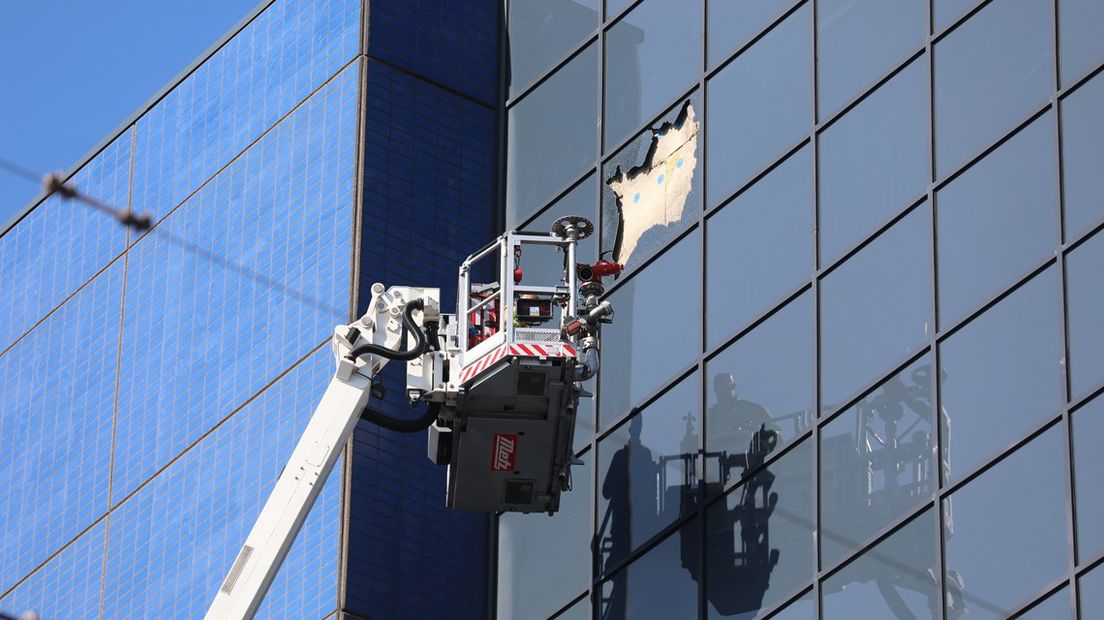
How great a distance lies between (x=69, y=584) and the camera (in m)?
28.8

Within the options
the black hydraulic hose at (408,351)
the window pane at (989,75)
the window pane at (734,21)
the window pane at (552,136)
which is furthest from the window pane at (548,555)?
the window pane at (989,75)

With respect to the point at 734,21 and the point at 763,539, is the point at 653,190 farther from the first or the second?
the point at 763,539

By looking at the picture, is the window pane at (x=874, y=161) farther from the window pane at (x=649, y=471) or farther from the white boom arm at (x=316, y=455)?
the white boom arm at (x=316, y=455)

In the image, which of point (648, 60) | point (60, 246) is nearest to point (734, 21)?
point (648, 60)

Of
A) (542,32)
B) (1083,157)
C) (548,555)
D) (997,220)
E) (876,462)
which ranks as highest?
(542,32)

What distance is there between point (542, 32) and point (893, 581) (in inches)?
411

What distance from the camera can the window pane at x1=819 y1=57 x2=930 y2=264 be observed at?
69.6 ft

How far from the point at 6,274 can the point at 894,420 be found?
57.1 feet

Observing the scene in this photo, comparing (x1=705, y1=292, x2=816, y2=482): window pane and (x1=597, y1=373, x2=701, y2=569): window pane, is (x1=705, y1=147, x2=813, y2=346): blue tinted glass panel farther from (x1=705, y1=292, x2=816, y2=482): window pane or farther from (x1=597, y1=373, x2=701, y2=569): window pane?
(x1=597, y1=373, x2=701, y2=569): window pane

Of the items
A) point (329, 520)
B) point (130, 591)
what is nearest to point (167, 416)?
point (130, 591)

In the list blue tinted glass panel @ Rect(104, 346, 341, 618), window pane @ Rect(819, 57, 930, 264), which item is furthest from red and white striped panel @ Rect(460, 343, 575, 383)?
blue tinted glass panel @ Rect(104, 346, 341, 618)

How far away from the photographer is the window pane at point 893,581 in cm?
1958

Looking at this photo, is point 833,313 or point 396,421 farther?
point 396,421

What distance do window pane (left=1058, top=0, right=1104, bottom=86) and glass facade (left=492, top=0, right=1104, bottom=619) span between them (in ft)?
0.09
